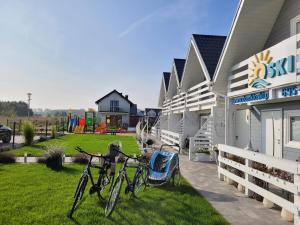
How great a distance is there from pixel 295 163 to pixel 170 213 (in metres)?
2.44

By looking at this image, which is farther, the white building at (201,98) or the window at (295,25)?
the white building at (201,98)

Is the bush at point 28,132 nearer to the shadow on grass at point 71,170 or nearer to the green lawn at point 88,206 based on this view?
the shadow on grass at point 71,170

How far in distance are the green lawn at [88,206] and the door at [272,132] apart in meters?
3.33

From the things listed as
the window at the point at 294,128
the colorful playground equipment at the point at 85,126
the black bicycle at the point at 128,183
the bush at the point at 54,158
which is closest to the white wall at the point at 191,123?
the bush at the point at 54,158

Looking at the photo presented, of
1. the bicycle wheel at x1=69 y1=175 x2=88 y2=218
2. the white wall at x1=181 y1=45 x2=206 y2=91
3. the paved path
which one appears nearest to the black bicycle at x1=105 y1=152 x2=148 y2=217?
the bicycle wheel at x1=69 y1=175 x2=88 y2=218

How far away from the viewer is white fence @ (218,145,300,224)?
4.98 meters

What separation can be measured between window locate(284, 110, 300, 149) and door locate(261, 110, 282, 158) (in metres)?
0.32

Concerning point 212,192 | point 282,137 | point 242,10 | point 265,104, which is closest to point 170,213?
point 212,192

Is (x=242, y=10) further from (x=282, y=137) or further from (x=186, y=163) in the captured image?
(x=186, y=163)

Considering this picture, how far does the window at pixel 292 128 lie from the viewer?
827cm

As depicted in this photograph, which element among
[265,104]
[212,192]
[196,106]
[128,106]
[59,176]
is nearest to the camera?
[212,192]

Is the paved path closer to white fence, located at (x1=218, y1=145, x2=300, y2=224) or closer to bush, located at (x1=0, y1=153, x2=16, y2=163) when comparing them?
white fence, located at (x1=218, y1=145, x2=300, y2=224)

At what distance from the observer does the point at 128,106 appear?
5256cm

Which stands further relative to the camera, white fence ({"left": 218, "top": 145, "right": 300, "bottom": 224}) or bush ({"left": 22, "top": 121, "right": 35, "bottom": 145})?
bush ({"left": 22, "top": 121, "right": 35, "bottom": 145})
